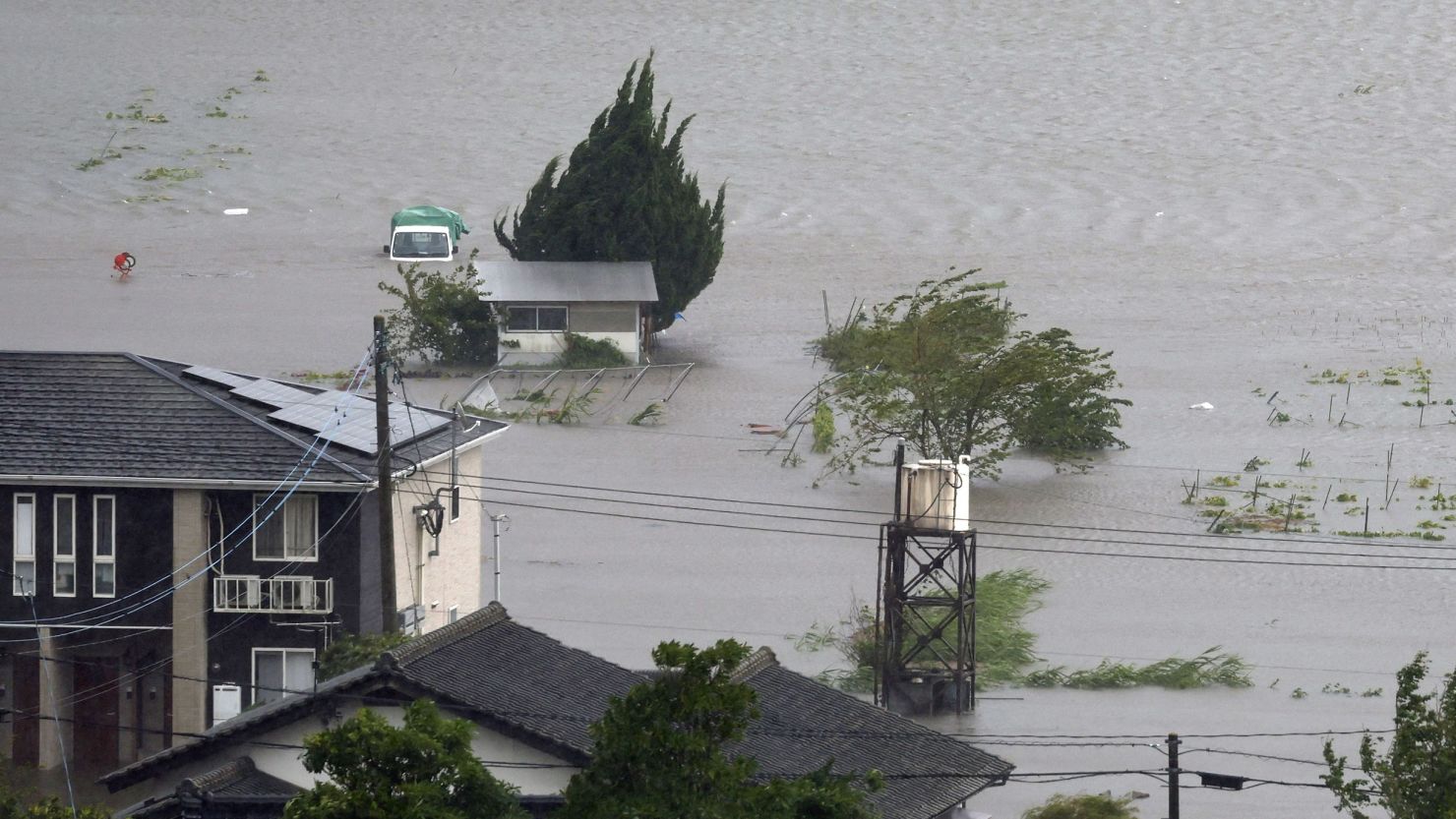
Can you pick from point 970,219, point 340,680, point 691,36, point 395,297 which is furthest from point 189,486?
point 691,36

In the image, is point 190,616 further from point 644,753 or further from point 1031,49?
→ point 1031,49

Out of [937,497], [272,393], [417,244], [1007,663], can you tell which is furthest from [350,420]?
[417,244]

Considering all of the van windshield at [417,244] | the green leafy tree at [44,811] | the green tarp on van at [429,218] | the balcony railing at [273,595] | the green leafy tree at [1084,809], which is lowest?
the green leafy tree at [1084,809]

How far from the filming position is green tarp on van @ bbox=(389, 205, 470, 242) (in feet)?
167

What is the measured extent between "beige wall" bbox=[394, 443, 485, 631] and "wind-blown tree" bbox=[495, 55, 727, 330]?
20880 millimetres

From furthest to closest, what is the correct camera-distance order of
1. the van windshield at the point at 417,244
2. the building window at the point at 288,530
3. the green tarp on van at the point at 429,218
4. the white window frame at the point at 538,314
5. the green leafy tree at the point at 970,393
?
the green tarp on van at the point at 429,218
the van windshield at the point at 417,244
the white window frame at the point at 538,314
the green leafy tree at the point at 970,393
the building window at the point at 288,530

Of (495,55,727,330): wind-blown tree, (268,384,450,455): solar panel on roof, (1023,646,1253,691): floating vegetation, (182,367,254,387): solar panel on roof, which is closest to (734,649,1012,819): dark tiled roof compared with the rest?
(268,384,450,455): solar panel on roof

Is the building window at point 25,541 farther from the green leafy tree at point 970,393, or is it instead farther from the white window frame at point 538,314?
the white window frame at point 538,314

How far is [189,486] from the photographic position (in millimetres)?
18859

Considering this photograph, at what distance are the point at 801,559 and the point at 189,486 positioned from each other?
12.5m

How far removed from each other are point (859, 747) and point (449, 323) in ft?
85.7

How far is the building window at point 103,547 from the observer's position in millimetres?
19016

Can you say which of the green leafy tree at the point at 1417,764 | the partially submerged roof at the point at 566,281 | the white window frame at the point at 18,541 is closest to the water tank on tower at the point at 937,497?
the white window frame at the point at 18,541

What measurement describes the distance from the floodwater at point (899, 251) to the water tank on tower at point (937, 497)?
231cm
